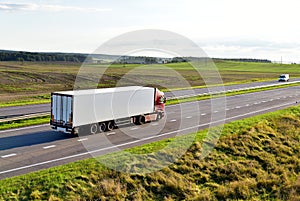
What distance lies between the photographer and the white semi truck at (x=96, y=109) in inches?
833

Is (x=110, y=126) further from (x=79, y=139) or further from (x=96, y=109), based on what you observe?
(x=79, y=139)

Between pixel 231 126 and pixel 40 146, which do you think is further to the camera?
pixel 231 126

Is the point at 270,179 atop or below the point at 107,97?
below

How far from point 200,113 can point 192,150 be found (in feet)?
40.1

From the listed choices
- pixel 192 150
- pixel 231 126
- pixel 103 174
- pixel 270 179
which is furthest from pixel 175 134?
pixel 103 174

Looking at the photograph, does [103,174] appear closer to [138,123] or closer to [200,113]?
[138,123]

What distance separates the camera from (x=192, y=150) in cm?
2109

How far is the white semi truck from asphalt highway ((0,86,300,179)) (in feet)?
2.00

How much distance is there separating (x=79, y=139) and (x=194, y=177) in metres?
7.37

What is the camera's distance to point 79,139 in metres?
21.5

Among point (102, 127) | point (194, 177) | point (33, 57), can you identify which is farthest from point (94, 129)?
point (33, 57)

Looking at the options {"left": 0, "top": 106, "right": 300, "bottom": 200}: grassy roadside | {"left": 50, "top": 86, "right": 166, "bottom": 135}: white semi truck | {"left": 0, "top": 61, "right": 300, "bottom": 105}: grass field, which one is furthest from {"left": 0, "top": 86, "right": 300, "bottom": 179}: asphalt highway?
{"left": 0, "top": 61, "right": 300, "bottom": 105}: grass field

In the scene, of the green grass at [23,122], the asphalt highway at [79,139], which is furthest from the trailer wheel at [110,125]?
the green grass at [23,122]

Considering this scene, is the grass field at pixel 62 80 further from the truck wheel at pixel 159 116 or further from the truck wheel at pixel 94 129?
the truck wheel at pixel 94 129
